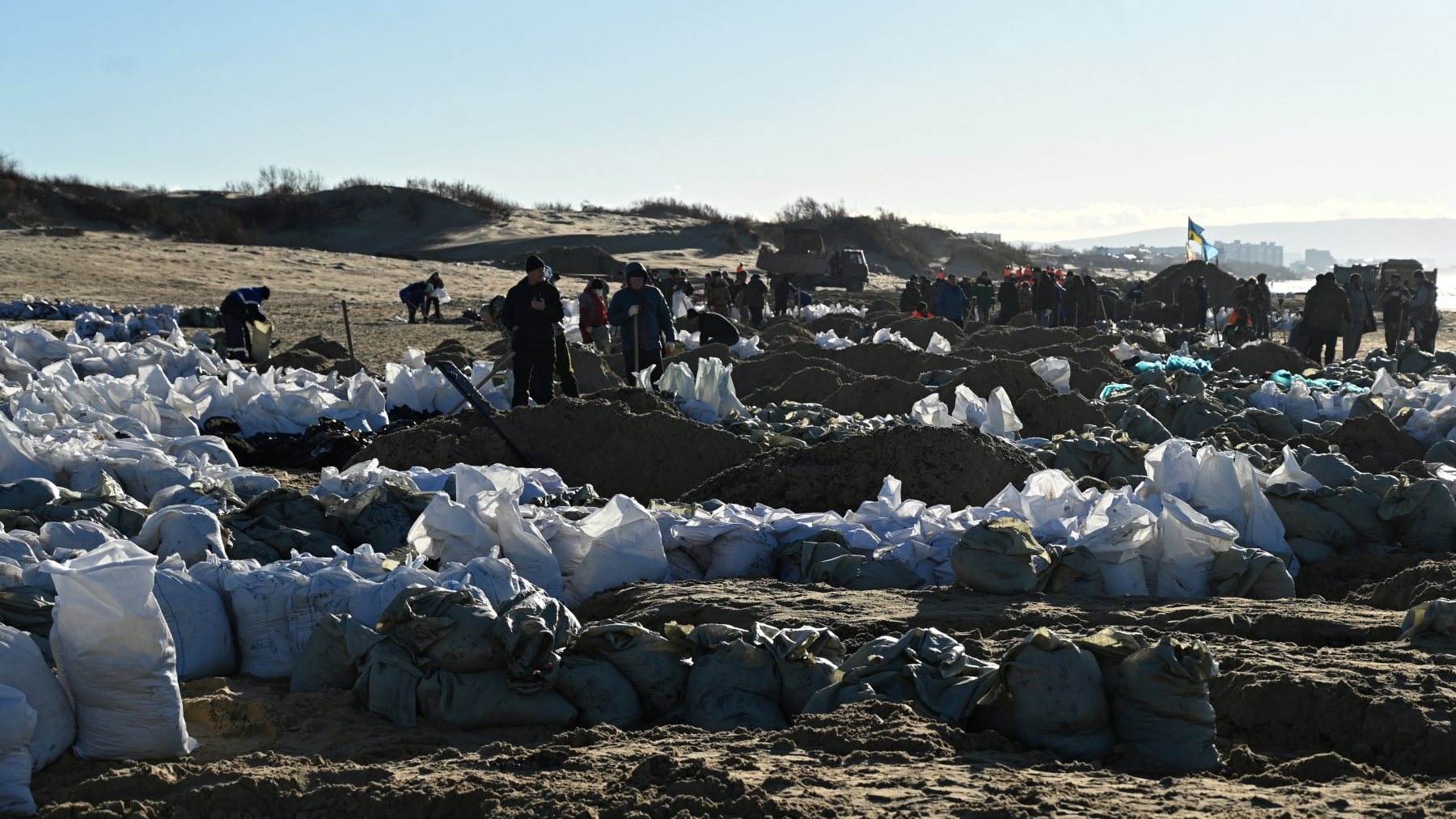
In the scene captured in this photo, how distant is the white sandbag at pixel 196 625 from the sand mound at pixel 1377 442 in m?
6.45

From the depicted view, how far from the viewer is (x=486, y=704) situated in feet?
11.6

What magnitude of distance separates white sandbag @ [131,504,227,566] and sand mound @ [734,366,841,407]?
6.57m

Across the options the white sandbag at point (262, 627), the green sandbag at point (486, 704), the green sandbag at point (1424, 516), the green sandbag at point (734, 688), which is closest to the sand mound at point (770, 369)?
the green sandbag at point (1424, 516)

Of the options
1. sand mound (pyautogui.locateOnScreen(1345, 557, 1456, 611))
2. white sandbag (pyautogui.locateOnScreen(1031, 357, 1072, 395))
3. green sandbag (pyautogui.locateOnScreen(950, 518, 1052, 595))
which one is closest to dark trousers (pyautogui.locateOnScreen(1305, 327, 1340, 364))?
white sandbag (pyautogui.locateOnScreen(1031, 357, 1072, 395))

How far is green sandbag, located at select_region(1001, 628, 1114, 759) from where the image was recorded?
10.5 ft

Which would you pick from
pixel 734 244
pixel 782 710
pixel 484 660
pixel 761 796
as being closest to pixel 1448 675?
pixel 782 710

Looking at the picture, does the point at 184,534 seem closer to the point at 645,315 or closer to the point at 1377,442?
the point at 645,315

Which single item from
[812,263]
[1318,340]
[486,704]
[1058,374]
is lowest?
[486,704]

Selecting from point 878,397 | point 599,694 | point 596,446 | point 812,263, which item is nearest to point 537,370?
point 596,446

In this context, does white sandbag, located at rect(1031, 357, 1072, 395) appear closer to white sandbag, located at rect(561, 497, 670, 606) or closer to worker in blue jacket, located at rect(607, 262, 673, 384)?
worker in blue jacket, located at rect(607, 262, 673, 384)

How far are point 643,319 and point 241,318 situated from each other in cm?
529

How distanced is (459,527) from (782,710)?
64.8 inches

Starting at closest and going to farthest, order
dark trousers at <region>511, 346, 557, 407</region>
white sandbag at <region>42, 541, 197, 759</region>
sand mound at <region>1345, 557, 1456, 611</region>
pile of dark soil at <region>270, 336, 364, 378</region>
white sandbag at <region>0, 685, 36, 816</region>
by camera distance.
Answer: white sandbag at <region>0, 685, 36, 816</region>
white sandbag at <region>42, 541, 197, 759</region>
sand mound at <region>1345, 557, 1456, 611</region>
dark trousers at <region>511, 346, 557, 407</region>
pile of dark soil at <region>270, 336, 364, 378</region>

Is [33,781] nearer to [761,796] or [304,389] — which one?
[761,796]
